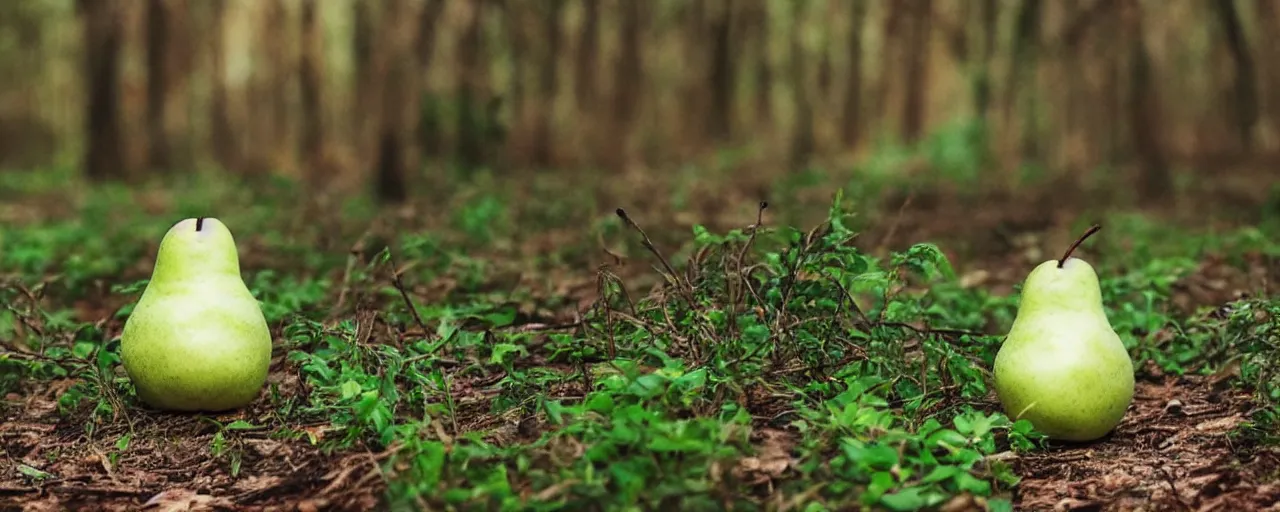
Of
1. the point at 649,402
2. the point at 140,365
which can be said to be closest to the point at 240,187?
the point at 140,365

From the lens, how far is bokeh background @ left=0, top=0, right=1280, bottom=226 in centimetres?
1406

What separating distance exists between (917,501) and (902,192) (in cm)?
1009

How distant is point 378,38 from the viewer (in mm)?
11328

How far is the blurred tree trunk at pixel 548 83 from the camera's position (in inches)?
720

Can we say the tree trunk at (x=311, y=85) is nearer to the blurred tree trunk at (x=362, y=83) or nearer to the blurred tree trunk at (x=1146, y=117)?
the blurred tree trunk at (x=362, y=83)

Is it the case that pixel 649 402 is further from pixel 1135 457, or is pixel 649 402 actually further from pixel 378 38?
pixel 378 38

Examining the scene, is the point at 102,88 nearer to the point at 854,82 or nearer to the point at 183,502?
the point at 854,82

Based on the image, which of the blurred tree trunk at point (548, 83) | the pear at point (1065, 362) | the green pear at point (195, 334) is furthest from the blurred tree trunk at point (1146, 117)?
the green pear at point (195, 334)

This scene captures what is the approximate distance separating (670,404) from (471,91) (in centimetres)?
1332

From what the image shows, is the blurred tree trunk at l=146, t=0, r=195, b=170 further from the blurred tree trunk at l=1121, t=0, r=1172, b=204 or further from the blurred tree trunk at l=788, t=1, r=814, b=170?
the blurred tree trunk at l=1121, t=0, r=1172, b=204

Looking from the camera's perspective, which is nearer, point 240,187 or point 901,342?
point 901,342

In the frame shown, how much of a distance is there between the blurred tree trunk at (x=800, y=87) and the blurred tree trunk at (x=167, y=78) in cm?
1034

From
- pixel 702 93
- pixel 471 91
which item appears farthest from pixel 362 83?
pixel 702 93

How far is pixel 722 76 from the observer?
22.8 metres
